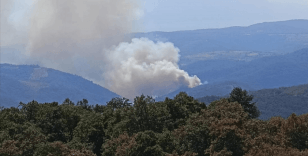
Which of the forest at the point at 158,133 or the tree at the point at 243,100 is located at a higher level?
the tree at the point at 243,100

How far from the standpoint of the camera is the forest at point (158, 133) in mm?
71438

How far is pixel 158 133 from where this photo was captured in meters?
94.2

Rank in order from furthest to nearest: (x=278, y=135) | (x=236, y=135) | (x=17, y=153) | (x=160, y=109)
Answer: (x=160, y=109) → (x=17, y=153) → (x=278, y=135) → (x=236, y=135)

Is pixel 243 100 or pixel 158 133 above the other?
pixel 243 100

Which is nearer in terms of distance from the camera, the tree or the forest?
the forest

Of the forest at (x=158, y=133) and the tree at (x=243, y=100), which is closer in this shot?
the forest at (x=158, y=133)

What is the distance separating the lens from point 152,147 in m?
81.7

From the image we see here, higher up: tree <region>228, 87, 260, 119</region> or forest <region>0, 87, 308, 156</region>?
tree <region>228, 87, 260, 119</region>

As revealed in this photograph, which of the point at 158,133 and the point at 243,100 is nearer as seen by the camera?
the point at 158,133

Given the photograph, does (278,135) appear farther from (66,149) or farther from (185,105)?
(185,105)

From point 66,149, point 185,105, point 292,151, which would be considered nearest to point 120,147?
point 66,149

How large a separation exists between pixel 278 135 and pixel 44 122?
198 feet

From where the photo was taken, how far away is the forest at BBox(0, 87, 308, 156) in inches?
2813

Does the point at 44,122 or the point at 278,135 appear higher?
the point at 44,122
